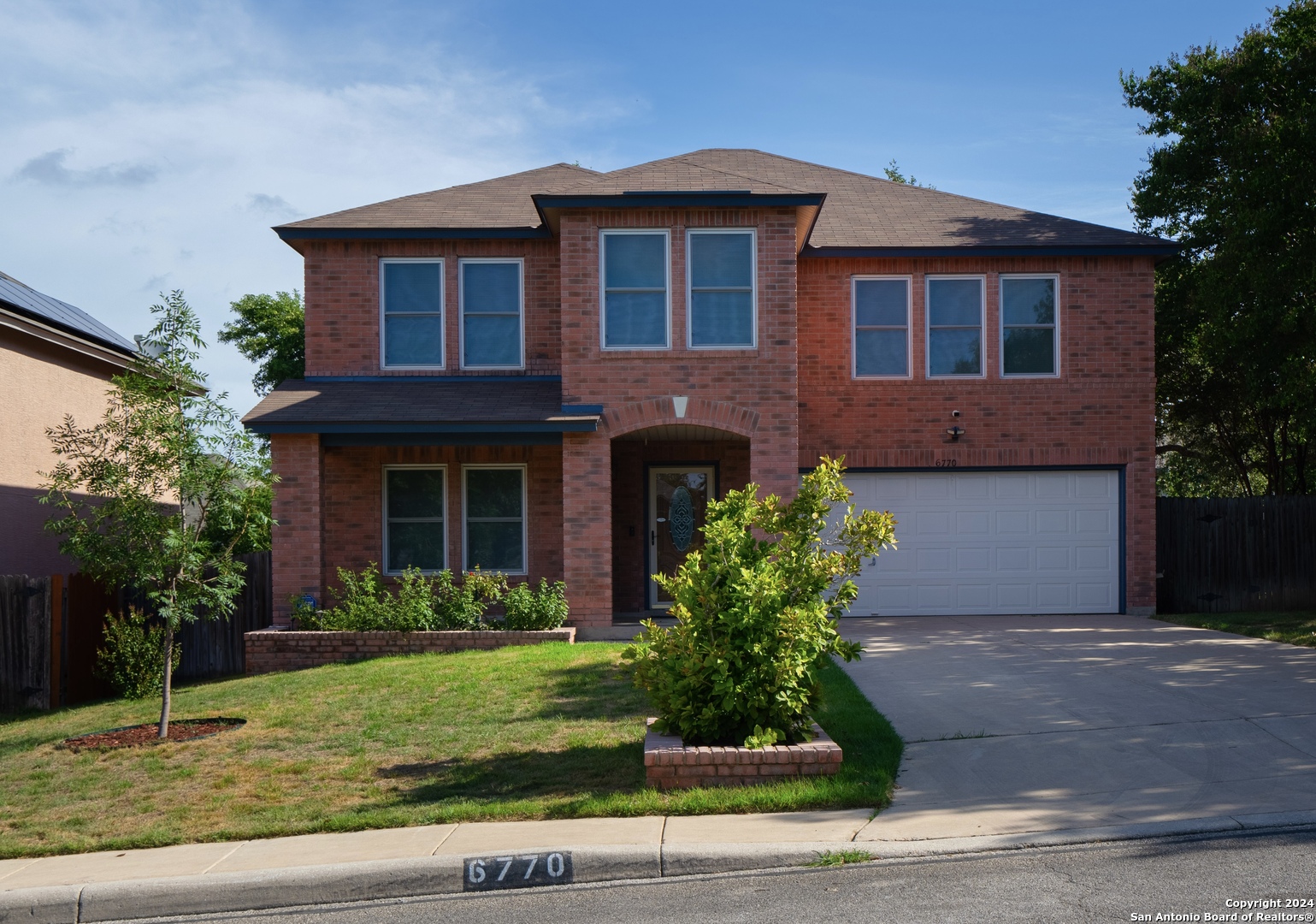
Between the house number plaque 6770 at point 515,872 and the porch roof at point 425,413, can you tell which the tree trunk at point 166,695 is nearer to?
the porch roof at point 425,413

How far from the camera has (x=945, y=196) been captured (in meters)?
18.6

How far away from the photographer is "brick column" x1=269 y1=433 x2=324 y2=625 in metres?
14.8

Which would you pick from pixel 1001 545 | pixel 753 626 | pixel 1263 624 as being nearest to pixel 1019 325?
pixel 1001 545

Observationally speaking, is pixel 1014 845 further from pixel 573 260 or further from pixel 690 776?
pixel 573 260

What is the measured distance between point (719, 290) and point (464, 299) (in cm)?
415

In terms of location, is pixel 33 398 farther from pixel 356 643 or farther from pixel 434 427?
pixel 356 643

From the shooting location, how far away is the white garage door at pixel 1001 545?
16438 millimetres

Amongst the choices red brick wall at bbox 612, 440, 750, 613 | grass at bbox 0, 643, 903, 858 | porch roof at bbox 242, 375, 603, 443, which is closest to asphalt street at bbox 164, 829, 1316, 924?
grass at bbox 0, 643, 903, 858

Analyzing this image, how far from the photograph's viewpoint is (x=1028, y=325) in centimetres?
1652

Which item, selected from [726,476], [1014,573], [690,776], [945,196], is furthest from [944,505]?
[690,776]

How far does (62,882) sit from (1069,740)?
6.99 meters

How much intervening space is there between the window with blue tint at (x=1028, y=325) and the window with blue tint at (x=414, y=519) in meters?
8.94

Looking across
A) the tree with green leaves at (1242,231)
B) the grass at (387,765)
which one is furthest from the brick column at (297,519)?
the tree with green leaves at (1242,231)

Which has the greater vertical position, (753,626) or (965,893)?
(753,626)
